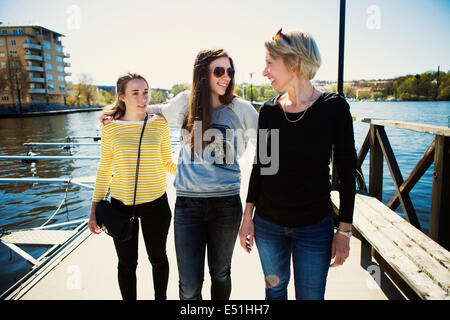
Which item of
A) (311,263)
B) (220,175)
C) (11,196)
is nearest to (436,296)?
(311,263)

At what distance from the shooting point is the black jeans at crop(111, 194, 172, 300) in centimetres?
190

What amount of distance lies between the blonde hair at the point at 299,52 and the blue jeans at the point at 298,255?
2.65 feet

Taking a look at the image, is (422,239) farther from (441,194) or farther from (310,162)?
(310,162)

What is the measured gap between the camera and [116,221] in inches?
70.0

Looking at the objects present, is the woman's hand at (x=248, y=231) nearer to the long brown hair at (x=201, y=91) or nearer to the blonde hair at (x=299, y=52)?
the long brown hair at (x=201, y=91)

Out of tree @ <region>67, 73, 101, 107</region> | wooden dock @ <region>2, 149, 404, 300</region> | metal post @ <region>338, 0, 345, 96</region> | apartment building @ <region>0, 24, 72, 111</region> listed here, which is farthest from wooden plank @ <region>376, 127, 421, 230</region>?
tree @ <region>67, 73, 101, 107</region>

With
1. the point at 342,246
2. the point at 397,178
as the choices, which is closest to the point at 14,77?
the point at 397,178

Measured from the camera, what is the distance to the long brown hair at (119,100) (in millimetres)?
1941

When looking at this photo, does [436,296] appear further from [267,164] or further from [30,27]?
[30,27]

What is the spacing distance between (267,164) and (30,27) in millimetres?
85026

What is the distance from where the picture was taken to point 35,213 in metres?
8.38

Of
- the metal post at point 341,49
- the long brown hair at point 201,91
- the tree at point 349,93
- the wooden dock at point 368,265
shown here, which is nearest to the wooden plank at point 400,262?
the wooden dock at point 368,265

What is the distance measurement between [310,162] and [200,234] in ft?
2.71

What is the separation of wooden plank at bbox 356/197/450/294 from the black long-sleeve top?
0.87 m
